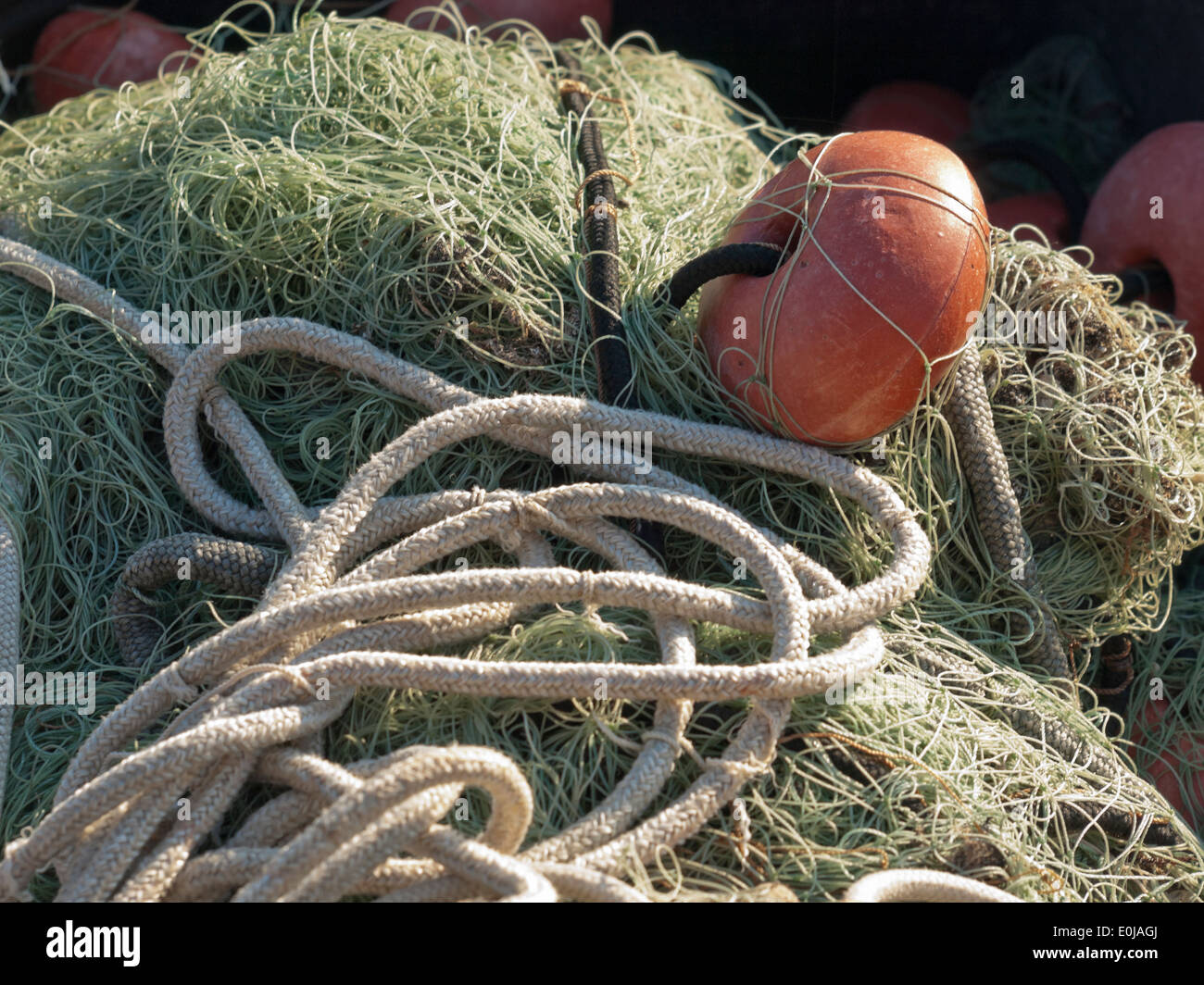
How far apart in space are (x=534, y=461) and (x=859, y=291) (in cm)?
58

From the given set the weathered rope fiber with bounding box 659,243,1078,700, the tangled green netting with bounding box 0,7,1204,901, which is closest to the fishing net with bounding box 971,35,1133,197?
the tangled green netting with bounding box 0,7,1204,901

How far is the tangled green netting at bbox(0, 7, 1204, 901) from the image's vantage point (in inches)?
59.4

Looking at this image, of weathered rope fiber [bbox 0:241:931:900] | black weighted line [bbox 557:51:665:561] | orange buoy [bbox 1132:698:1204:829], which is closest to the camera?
weathered rope fiber [bbox 0:241:931:900]

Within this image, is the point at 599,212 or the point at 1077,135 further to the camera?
the point at 1077,135

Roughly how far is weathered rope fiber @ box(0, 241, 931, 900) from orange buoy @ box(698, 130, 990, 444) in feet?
0.35

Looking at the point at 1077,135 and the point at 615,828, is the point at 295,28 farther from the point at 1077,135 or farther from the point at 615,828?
the point at 1077,135

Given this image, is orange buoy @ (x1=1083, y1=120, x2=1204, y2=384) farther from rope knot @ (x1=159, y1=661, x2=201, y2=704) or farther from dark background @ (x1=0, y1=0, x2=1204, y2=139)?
rope knot @ (x1=159, y1=661, x2=201, y2=704)

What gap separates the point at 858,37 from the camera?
321 centimetres

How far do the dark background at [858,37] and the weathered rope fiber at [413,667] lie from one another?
5.81ft
